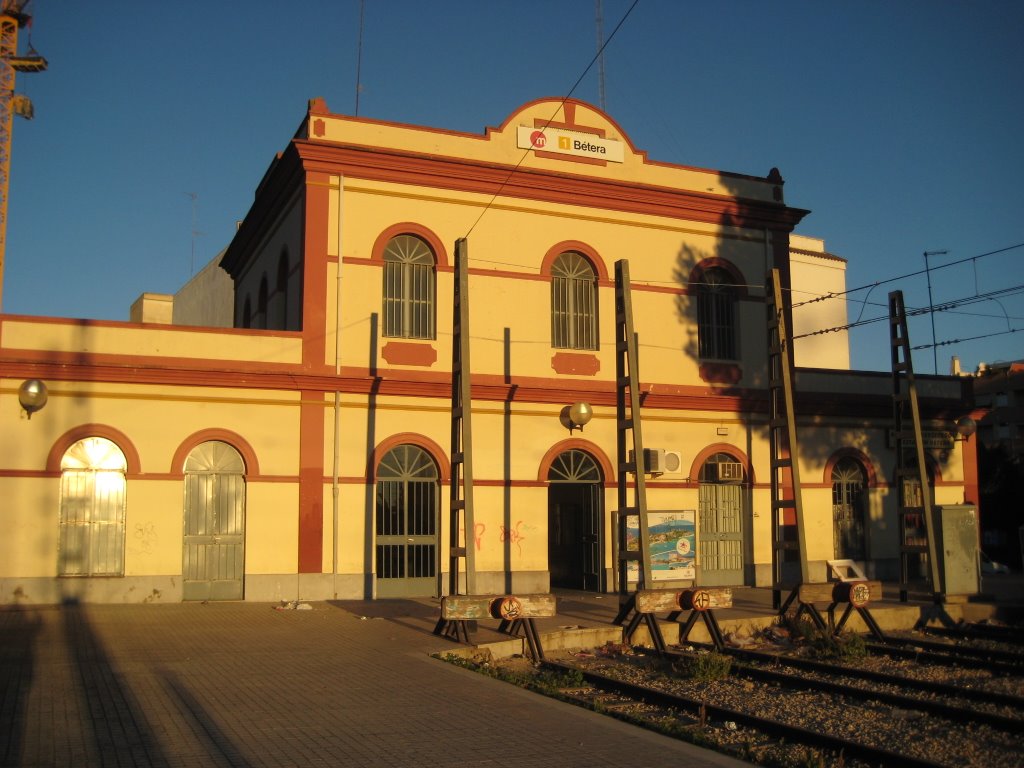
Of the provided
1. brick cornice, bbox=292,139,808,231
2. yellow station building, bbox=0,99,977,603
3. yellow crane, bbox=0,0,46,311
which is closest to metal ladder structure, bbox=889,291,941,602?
yellow station building, bbox=0,99,977,603

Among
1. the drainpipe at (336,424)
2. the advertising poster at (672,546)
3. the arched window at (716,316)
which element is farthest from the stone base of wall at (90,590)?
the arched window at (716,316)

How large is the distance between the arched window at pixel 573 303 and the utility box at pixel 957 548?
25.8 feet

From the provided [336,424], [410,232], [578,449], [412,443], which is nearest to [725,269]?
[578,449]

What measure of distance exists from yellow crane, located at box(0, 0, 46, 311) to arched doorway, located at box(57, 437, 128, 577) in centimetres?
1906

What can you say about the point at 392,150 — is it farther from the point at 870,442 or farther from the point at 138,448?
the point at 870,442

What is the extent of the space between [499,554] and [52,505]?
8.40 metres

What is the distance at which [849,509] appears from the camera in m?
Result: 24.4

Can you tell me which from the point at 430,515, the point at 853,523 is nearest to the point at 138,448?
the point at 430,515

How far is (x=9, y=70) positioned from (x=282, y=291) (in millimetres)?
19129

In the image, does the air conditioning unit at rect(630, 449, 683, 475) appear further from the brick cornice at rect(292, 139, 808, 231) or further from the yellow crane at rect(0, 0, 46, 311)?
the yellow crane at rect(0, 0, 46, 311)

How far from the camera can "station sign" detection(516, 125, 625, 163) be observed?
22188mm

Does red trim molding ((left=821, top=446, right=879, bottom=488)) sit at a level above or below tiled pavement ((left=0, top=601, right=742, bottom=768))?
above

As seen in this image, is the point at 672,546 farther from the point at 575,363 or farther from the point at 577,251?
the point at 577,251

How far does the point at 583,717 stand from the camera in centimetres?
997
